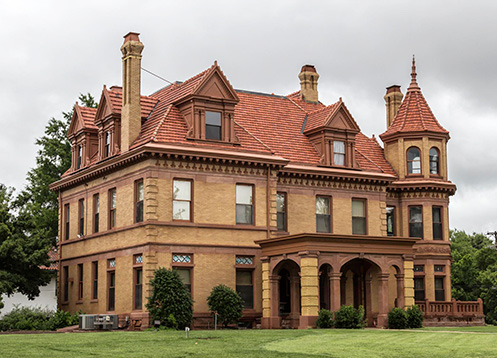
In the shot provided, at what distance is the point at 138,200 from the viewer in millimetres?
40125

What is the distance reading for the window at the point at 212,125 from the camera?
1620 inches

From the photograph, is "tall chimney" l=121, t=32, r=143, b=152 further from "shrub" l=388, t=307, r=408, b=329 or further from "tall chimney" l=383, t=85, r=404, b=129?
"tall chimney" l=383, t=85, r=404, b=129

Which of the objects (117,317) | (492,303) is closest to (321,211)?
(117,317)

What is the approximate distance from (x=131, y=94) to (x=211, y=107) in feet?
13.0

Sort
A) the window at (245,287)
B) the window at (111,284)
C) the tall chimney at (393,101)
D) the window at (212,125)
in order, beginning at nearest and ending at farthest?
the window at (245,287), the window at (212,125), the window at (111,284), the tall chimney at (393,101)

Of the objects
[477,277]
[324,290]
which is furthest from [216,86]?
[477,277]

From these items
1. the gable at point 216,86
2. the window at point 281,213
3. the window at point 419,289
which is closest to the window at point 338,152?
the window at point 281,213

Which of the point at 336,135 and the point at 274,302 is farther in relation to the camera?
the point at 336,135

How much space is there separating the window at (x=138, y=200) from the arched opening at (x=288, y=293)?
22.9 ft

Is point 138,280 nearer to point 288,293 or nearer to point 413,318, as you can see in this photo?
point 288,293

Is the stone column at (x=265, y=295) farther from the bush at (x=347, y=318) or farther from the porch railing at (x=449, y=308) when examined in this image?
the porch railing at (x=449, y=308)

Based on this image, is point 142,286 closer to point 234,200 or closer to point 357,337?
point 234,200

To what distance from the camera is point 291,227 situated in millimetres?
43719

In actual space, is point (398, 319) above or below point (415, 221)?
below
